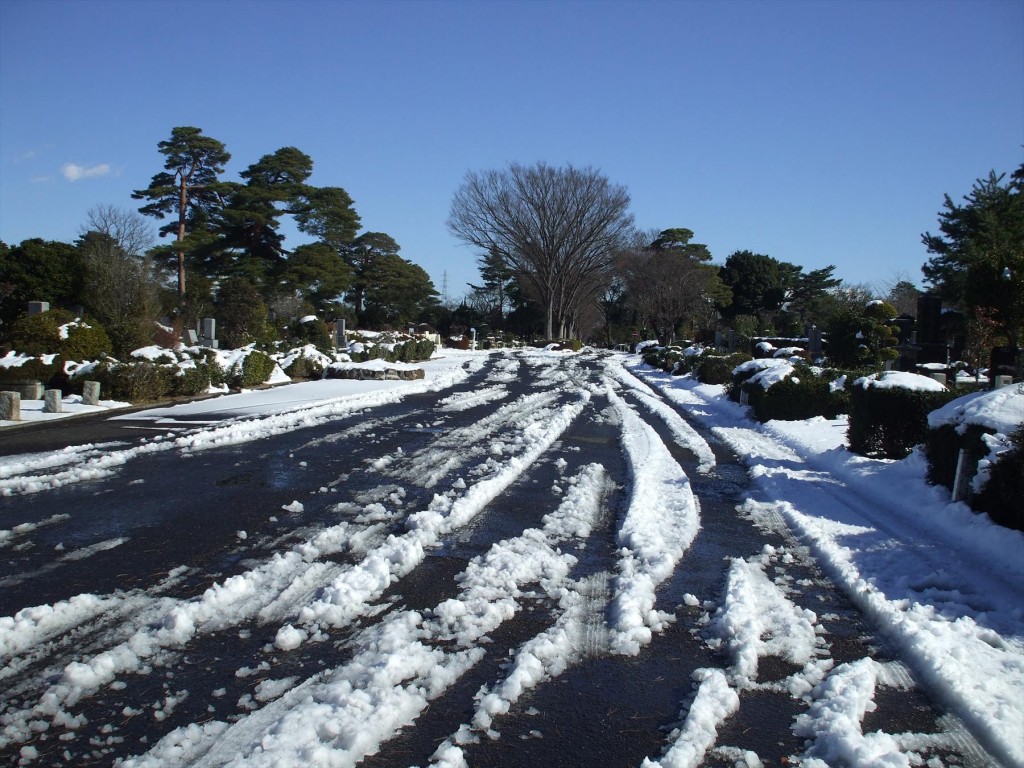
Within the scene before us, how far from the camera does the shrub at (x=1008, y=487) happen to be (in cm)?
551

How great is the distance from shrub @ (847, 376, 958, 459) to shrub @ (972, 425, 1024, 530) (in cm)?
339

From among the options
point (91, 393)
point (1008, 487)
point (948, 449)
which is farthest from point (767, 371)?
point (91, 393)

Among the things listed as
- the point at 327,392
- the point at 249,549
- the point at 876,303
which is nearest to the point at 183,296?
the point at 327,392

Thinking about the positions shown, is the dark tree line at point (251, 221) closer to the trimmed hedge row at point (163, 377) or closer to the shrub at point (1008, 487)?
the trimmed hedge row at point (163, 377)

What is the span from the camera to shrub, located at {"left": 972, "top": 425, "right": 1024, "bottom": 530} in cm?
551

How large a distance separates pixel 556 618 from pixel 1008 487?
3761mm

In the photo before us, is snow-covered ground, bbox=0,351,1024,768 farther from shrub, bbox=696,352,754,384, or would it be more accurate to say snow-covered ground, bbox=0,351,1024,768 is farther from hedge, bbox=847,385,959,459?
shrub, bbox=696,352,754,384

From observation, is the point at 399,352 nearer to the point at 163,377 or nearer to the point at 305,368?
the point at 305,368

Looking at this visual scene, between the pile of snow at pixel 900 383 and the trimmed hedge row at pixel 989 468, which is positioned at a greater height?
the pile of snow at pixel 900 383

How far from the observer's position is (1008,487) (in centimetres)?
559

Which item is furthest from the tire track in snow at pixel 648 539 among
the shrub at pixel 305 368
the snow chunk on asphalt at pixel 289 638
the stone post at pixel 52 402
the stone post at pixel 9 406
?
the shrub at pixel 305 368

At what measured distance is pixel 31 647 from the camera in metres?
3.59

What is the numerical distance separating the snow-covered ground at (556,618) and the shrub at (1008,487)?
0.15 metres

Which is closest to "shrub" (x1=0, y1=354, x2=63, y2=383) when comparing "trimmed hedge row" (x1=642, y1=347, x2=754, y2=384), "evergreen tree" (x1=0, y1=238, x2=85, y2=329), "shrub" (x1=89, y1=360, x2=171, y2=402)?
"shrub" (x1=89, y1=360, x2=171, y2=402)
